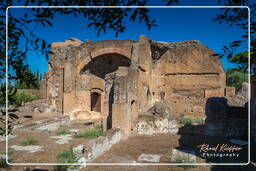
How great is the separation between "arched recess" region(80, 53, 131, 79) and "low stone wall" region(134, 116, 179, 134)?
608 cm

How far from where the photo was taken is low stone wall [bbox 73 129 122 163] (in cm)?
554

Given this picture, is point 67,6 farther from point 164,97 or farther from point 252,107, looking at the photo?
point 164,97

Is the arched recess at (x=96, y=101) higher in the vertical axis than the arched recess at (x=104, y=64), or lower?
lower

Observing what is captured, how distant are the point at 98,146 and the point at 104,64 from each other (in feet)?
33.1

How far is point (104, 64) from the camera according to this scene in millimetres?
15391

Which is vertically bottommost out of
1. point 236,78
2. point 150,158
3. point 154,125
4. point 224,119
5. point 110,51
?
point 150,158

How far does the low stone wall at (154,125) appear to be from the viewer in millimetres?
9180

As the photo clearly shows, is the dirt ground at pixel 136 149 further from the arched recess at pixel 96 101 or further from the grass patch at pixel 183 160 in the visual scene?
the arched recess at pixel 96 101

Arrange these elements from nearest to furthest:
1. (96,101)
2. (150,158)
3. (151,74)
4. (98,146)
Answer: (150,158) → (98,146) → (151,74) → (96,101)

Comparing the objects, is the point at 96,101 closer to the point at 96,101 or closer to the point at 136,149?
the point at 96,101

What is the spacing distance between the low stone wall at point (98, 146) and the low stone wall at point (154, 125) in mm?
1481

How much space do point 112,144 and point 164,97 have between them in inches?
357

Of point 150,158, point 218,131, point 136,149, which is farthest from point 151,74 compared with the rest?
point 150,158

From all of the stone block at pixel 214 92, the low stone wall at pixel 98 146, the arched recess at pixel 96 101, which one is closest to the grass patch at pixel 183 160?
the low stone wall at pixel 98 146
